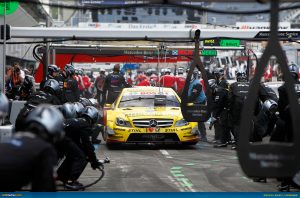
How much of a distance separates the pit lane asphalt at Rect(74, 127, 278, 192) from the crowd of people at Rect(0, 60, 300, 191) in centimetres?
62

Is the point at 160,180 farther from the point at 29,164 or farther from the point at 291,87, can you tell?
the point at 29,164

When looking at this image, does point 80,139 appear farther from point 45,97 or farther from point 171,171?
point 171,171

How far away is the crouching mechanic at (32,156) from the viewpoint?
5.50 metres

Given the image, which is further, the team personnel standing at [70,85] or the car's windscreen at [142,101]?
the car's windscreen at [142,101]

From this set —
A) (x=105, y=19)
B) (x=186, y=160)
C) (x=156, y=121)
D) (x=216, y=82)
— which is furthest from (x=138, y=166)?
(x=105, y=19)

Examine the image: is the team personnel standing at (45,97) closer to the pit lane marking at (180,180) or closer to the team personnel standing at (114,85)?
the pit lane marking at (180,180)

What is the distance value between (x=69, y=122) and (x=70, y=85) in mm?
5646

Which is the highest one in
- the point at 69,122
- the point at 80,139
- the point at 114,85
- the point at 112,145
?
the point at 114,85

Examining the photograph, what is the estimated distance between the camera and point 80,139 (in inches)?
476

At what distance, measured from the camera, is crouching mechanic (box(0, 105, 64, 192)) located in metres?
5.50

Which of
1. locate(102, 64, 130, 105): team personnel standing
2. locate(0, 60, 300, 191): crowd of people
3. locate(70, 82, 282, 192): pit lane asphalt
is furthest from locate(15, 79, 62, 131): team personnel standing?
locate(102, 64, 130, 105): team personnel standing

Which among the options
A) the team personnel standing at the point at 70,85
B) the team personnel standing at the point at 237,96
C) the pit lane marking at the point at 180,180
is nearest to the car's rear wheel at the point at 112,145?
the team personnel standing at the point at 70,85

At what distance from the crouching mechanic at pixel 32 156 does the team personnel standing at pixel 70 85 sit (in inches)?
388

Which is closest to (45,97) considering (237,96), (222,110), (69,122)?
(69,122)
